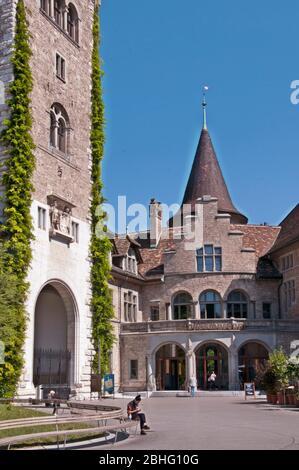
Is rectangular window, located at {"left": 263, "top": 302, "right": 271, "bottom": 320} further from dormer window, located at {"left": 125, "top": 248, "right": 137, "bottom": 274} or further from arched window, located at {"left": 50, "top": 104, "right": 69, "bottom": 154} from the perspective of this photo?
arched window, located at {"left": 50, "top": 104, "right": 69, "bottom": 154}

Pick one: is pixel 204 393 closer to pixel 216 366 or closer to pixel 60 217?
pixel 216 366

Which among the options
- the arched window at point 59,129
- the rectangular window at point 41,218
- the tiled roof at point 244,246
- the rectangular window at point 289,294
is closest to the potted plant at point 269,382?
the rectangular window at point 41,218

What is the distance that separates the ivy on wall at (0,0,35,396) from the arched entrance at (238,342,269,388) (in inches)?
807

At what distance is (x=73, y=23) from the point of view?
35.8 meters

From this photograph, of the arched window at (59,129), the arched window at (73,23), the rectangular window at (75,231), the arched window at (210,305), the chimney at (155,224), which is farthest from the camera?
the chimney at (155,224)

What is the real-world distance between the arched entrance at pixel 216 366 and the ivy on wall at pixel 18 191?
20.2 meters

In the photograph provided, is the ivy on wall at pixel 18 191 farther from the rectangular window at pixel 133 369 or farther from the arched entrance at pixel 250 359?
the arched entrance at pixel 250 359

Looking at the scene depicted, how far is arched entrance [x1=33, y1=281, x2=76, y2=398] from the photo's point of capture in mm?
32156

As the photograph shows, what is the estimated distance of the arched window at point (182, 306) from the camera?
1858 inches

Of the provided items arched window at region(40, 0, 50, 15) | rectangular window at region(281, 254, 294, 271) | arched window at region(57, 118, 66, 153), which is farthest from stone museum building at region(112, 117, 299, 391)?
arched window at region(40, 0, 50, 15)

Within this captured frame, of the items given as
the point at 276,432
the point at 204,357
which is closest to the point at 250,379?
the point at 204,357

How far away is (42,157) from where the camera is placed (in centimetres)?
3086

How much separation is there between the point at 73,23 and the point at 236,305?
71.5 feet
